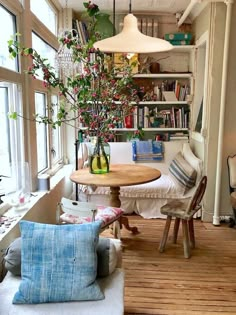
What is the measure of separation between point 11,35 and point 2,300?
1947 millimetres

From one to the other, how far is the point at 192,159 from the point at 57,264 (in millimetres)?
2666

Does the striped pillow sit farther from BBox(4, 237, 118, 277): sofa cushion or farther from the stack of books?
BBox(4, 237, 118, 277): sofa cushion

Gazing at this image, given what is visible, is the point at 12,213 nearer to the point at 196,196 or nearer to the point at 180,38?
the point at 196,196

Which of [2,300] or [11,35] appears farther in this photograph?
[11,35]

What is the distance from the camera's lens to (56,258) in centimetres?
156

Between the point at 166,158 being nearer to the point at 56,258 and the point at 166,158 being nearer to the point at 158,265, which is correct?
the point at 158,265

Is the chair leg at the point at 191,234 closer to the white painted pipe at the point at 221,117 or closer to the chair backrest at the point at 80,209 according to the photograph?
the white painted pipe at the point at 221,117

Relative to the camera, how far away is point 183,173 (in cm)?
376

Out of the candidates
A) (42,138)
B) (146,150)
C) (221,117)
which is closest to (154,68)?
(146,150)

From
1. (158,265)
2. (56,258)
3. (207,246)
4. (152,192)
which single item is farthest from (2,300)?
(152,192)

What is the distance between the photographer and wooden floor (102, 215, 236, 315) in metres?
2.19

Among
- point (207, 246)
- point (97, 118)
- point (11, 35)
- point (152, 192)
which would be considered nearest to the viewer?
point (11, 35)

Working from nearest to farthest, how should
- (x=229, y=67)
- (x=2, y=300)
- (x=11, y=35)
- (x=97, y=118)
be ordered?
(x=2, y=300) → (x=11, y=35) → (x=97, y=118) → (x=229, y=67)

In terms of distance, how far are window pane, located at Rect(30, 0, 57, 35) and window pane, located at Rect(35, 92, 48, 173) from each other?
0.84 m
